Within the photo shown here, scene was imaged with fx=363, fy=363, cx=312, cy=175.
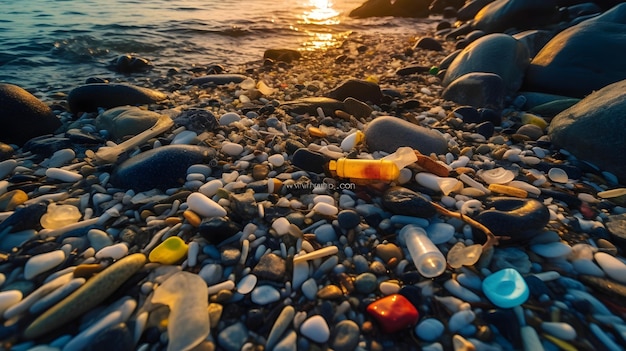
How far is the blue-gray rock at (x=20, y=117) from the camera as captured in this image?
344 cm

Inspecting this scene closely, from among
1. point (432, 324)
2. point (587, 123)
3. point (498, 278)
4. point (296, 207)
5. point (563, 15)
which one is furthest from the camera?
point (563, 15)

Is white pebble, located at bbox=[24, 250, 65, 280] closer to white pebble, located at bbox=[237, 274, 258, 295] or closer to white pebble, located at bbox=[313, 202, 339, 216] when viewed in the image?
white pebble, located at bbox=[237, 274, 258, 295]

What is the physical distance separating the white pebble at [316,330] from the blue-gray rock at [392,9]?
48.2 feet

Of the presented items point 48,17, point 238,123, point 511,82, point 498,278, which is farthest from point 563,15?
point 48,17

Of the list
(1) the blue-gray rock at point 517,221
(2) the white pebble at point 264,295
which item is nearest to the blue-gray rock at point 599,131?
(1) the blue-gray rock at point 517,221

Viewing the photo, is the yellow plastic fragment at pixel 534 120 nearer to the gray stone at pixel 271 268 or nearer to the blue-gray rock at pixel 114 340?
the gray stone at pixel 271 268

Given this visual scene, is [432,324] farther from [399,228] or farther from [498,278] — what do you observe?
[399,228]

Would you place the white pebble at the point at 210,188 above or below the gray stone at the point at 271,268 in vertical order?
below

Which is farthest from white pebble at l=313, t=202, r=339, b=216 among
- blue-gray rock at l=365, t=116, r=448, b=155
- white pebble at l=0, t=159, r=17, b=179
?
white pebble at l=0, t=159, r=17, b=179

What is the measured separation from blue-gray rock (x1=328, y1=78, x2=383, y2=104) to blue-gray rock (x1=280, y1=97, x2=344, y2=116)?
15.2 inches

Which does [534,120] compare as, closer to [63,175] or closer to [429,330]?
[429,330]

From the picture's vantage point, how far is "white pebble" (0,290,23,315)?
1607 mm

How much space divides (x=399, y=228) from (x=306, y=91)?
3.38 metres

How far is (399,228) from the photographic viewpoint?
2139 millimetres
